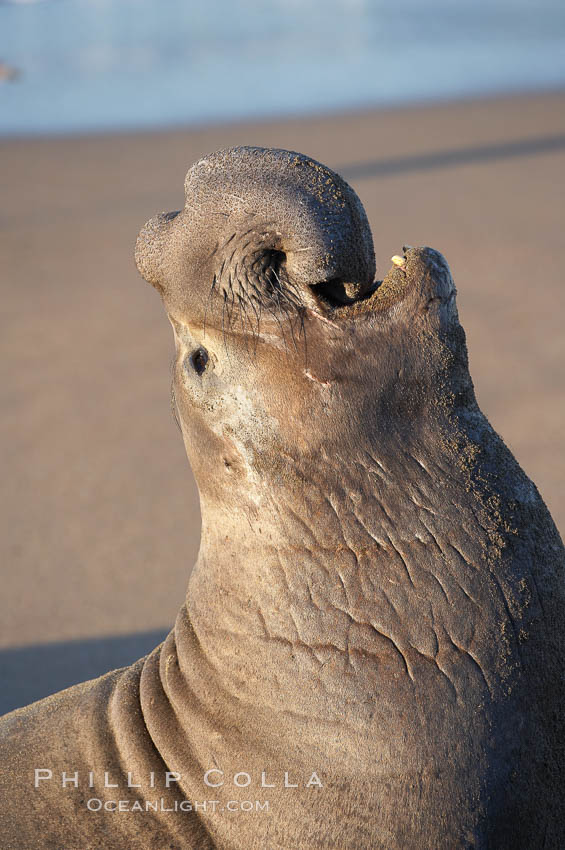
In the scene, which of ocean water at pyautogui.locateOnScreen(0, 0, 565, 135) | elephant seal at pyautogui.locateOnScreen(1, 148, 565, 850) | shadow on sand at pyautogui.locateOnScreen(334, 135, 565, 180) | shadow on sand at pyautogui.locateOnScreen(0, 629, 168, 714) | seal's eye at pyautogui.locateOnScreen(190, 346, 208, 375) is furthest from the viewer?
ocean water at pyautogui.locateOnScreen(0, 0, 565, 135)

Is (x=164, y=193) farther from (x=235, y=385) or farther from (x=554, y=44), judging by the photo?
(x=554, y=44)

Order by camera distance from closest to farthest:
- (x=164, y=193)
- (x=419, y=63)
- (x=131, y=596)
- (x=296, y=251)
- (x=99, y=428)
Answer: (x=296, y=251) < (x=131, y=596) < (x=99, y=428) < (x=164, y=193) < (x=419, y=63)

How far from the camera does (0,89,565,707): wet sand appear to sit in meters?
4.04

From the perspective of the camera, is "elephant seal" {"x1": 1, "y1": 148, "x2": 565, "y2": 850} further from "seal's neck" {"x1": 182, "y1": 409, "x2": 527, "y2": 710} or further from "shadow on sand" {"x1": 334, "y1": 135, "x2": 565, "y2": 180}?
"shadow on sand" {"x1": 334, "y1": 135, "x2": 565, "y2": 180}

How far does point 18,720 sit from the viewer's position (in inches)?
82.7

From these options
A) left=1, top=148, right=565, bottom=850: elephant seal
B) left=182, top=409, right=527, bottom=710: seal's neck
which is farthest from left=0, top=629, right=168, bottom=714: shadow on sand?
left=182, top=409, right=527, bottom=710: seal's neck

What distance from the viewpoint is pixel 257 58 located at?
56.4 feet

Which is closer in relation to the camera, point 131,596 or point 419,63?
point 131,596

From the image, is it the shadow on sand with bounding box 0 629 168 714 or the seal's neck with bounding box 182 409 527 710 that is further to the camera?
the shadow on sand with bounding box 0 629 168 714

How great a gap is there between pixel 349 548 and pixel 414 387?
303 mm

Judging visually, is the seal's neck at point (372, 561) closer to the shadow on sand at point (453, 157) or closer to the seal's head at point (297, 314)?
the seal's head at point (297, 314)

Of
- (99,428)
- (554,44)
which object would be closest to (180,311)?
(99,428)

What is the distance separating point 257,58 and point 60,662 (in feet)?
51.2

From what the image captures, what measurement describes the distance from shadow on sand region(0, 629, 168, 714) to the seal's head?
2.07 meters
